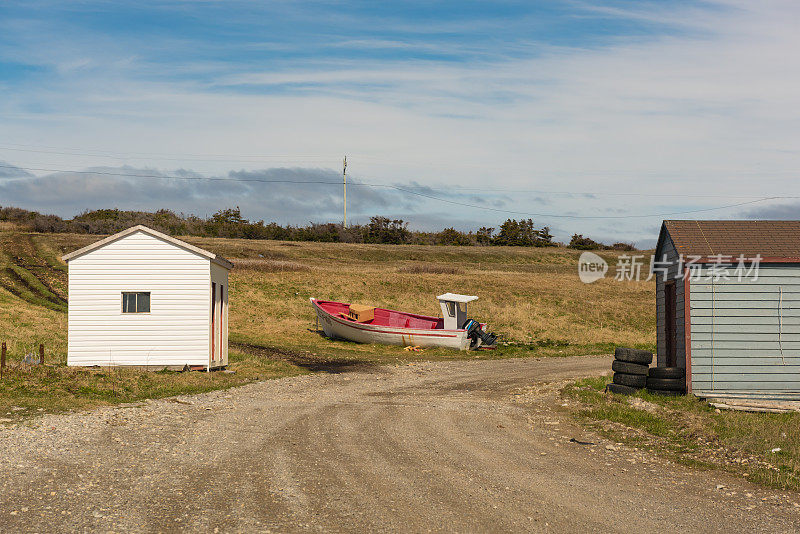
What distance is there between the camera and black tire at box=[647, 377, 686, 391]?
58.7 ft

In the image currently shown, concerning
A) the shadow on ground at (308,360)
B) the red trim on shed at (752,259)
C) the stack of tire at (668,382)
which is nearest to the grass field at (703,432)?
the stack of tire at (668,382)

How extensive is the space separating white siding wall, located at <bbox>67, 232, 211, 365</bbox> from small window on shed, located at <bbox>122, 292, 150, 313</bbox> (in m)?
0.17

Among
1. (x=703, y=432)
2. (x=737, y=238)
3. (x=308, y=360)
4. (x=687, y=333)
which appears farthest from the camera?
(x=308, y=360)

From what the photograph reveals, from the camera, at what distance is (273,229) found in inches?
3533

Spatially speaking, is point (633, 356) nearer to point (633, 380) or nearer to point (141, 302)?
point (633, 380)

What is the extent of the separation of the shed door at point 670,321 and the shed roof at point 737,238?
4.58 ft

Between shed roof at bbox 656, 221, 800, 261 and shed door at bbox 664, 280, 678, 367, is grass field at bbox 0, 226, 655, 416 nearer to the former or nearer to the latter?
shed door at bbox 664, 280, 678, 367

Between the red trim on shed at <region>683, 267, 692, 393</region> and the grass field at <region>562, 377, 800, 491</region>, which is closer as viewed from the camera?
the grass field at <region>562, 377, 800, 491</region>

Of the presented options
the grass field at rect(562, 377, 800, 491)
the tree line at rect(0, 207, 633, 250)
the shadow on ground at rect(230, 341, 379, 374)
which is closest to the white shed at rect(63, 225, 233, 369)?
the shadow on ground at rect(230, 341, 379, 374)

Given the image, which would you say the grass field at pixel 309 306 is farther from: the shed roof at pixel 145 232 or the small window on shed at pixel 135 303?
the shed roof at pixel 145 232

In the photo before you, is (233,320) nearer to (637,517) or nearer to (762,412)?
(762,412)

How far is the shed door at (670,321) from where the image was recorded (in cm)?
2011

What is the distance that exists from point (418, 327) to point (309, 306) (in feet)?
28.3

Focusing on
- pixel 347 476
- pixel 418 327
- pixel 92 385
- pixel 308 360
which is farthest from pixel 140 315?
pixel 418 327
